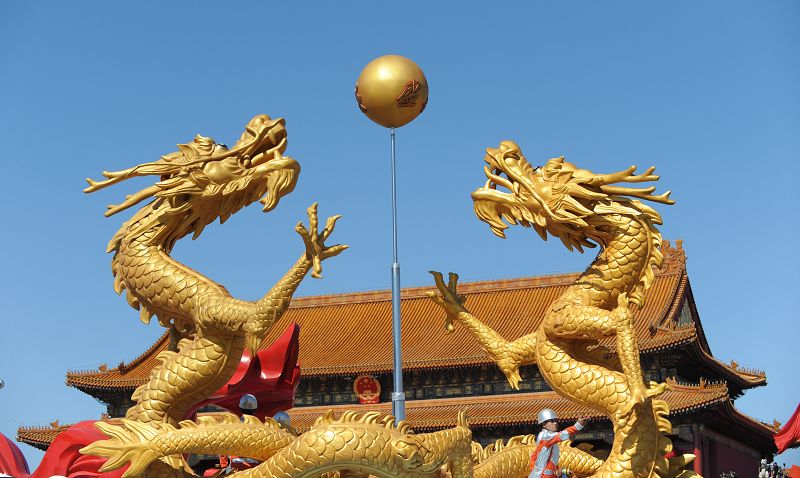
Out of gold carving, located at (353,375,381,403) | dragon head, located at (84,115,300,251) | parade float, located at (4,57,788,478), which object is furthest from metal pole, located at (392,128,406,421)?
gold carving, located at (353,375,381,403)

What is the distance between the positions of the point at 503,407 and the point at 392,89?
1543 centimetres

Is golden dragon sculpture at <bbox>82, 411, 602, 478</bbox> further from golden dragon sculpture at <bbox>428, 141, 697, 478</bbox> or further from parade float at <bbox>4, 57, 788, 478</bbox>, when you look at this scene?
golden dragon sculpture at <bbox>428, 141, 697, 478</bbox>

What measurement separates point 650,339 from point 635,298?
1424cm

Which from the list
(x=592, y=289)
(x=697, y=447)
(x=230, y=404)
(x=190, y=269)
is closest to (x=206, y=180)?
(x=190, y=269)

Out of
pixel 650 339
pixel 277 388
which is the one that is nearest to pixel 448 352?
pixel 650 339

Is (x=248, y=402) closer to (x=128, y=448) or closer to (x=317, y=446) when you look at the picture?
(x=128, y=448)

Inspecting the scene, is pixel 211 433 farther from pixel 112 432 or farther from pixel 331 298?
pixel 331 298

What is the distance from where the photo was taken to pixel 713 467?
23.5 metres

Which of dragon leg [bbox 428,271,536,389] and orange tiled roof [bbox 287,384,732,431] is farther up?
orange tiled roof [bbox 287,384,732,431]

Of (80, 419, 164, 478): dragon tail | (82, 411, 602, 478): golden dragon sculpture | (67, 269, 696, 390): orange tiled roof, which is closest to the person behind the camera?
(82, 411, 602, 478): golden dragon sculpture

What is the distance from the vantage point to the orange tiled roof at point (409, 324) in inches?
964

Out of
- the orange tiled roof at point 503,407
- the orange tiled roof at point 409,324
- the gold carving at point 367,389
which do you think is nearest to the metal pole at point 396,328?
the orange tiled roof at point 503,407

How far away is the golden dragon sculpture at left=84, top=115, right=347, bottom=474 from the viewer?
7.80m

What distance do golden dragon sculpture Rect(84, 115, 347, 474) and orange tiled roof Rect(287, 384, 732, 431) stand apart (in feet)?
43.5
